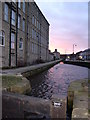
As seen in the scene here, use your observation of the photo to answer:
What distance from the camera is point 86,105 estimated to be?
226 inches

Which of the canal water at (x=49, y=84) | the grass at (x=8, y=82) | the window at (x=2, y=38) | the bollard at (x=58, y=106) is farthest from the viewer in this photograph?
the window at (x=2, y=38)

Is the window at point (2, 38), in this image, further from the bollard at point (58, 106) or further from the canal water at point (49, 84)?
the bollard at point (58, 106)

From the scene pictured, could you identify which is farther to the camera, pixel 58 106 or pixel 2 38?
pixel 2 38

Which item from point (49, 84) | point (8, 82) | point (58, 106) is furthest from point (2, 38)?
point (58, 106)

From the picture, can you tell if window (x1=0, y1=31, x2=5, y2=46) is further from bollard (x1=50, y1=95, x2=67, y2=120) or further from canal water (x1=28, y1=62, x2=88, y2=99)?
bollard (x1=50, y1=95, x2=67, y2=120)

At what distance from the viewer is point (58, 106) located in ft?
16.6

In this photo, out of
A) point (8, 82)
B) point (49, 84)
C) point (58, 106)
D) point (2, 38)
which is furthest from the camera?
point (2, 38)

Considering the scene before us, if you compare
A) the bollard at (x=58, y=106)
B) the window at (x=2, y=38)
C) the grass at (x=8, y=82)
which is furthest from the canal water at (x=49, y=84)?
the window at (x=2, y=38)

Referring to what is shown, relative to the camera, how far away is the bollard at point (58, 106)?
16.5 feet

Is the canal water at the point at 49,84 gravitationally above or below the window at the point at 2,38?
below

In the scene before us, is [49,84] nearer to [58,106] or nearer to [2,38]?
[2,38]

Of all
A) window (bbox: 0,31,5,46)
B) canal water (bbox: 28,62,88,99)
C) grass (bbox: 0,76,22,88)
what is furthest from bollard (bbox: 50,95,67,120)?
window (bbox: 0,31,5,46)

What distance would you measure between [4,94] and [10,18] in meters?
16.4

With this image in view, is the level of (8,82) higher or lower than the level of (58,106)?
higher
